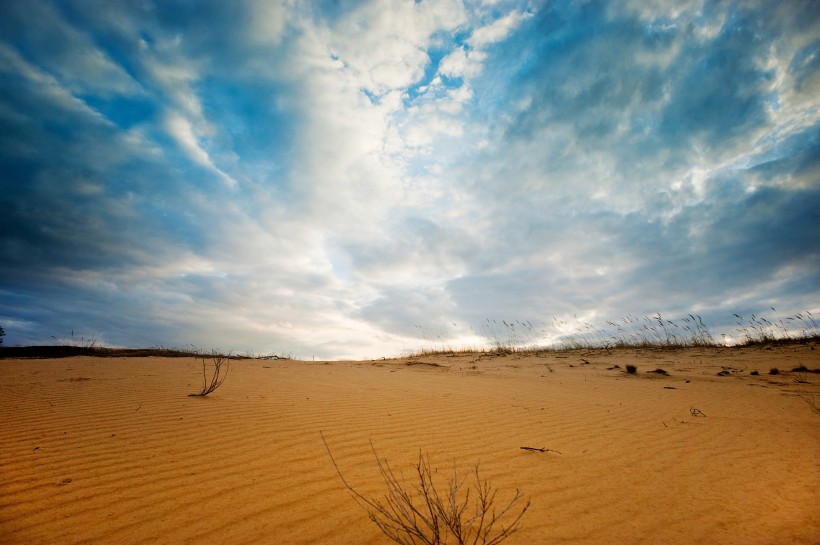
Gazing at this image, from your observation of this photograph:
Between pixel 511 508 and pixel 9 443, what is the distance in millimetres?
4321

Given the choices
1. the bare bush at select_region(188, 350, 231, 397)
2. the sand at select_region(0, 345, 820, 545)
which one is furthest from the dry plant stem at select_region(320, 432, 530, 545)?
the bare bush at select_region(188, 350, 231, 397)

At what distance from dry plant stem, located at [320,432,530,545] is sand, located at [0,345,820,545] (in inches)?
3.4

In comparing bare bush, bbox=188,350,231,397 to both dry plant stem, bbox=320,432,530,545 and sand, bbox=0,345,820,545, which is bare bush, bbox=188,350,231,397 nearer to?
sand, bbox=0,345,820,545

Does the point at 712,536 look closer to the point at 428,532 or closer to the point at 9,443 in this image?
the point at 428,532

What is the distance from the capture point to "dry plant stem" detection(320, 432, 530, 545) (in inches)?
75.4

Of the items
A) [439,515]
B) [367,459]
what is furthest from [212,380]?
[439,515]

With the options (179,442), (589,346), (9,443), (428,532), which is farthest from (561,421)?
(589,346)

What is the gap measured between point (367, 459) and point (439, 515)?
1.11 meters

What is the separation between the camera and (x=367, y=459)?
3.12 meters

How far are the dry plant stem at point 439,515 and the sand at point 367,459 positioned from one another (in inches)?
3.4

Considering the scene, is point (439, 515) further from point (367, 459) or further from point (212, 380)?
point (212, 380)

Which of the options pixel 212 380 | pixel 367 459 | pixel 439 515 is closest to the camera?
pixel 439 515

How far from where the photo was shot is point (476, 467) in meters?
2.86

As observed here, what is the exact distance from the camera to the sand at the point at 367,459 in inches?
84.7
